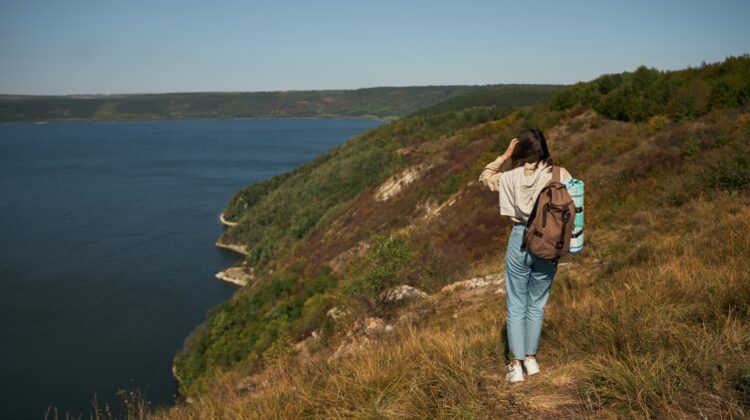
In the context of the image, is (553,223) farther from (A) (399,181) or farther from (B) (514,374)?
(A) (399,181)

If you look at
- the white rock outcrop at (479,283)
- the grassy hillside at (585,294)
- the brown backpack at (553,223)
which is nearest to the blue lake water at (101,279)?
the grassy hillside at (585,294)

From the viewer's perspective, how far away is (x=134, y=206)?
89.3 metres

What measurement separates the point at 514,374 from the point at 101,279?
210 ft

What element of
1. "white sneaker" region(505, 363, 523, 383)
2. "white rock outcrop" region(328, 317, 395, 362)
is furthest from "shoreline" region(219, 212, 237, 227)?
"white sneaker" region(505, 363, 523, 383)

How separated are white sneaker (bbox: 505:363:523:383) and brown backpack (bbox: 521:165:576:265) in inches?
42.8

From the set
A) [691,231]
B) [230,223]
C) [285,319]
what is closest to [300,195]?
[230,223]

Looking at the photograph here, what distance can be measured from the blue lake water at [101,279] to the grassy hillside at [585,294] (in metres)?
7.16

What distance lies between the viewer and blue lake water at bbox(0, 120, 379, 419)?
125 feet

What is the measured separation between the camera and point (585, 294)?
19.3ft

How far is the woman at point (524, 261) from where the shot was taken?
3.59 metres

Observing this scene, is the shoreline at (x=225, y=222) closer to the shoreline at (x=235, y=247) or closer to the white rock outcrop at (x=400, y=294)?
the shoreline at (x=235, y=247)

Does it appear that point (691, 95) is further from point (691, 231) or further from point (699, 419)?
point (699, 419)

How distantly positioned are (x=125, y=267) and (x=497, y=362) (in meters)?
66.6

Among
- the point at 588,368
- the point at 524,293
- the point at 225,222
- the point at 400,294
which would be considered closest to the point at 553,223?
the point at 524,293
